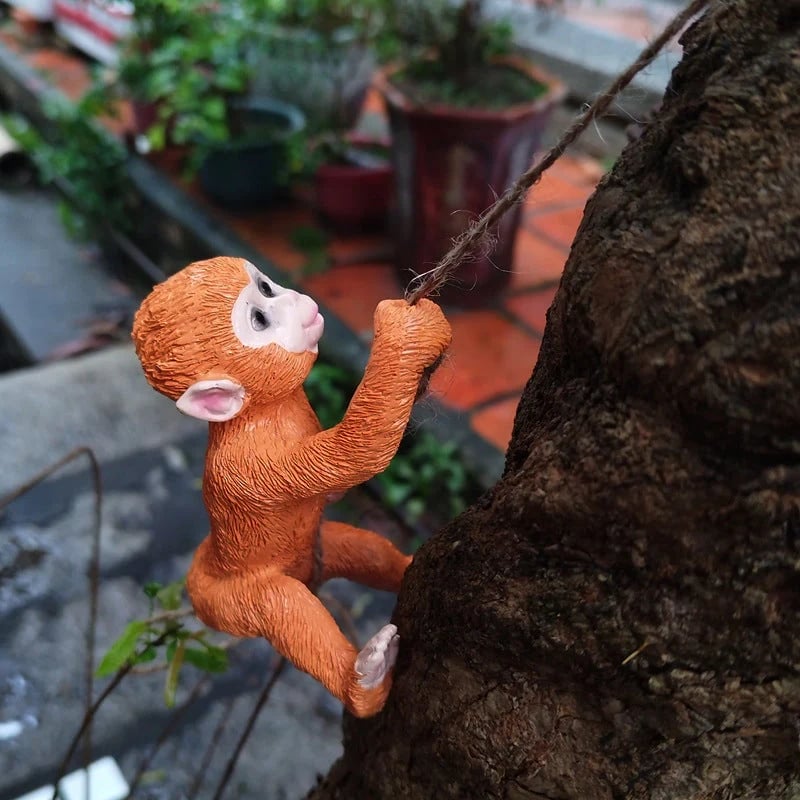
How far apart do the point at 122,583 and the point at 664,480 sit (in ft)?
4.77

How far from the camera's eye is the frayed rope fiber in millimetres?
440

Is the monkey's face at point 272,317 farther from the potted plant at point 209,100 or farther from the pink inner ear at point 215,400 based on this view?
the potted plant at point 209,100

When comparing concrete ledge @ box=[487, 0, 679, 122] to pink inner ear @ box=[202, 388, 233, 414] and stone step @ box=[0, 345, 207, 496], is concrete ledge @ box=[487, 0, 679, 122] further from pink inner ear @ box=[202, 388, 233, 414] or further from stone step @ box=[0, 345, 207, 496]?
pink inner ear @ box=[202, 388, 233, 414]

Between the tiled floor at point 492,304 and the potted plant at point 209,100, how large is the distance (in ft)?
0.46

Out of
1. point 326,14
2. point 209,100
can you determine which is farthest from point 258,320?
point 326,14

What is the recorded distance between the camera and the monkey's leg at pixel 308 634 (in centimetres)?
63

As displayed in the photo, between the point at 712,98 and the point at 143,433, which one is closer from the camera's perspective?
the point at 712,98

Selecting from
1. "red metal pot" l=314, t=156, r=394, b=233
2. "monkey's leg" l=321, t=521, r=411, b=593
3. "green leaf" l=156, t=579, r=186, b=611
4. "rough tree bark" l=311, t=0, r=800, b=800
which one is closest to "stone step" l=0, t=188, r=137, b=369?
"red metal pot" l=314, t=156, r=394, b=233

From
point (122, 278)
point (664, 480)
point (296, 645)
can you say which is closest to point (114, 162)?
point (122, 278)

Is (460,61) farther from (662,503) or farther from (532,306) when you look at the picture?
(662,503)

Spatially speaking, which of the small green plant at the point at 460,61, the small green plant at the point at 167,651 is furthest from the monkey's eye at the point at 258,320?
the small green plant at the point at 460,61

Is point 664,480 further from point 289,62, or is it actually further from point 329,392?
point 289,62

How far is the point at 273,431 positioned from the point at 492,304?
1618 millimetres

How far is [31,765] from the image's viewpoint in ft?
4.44
